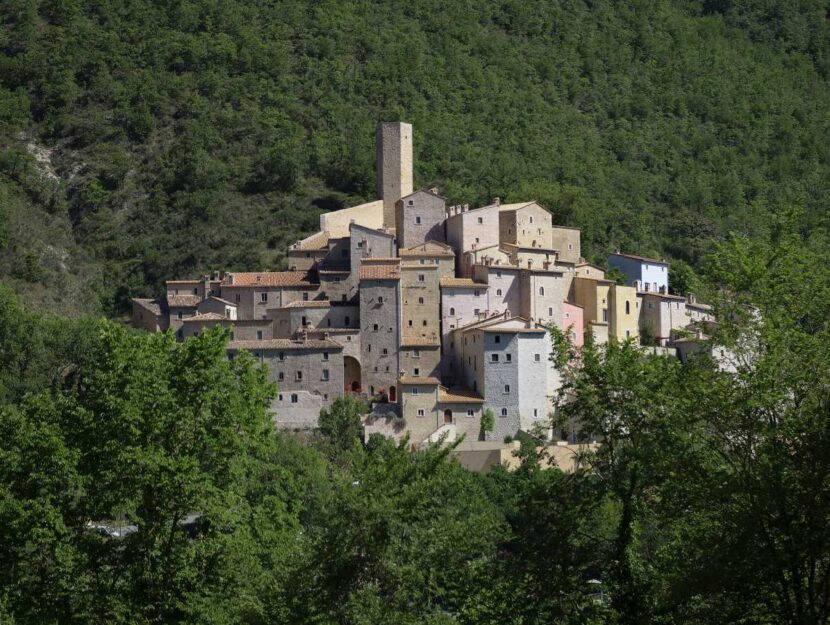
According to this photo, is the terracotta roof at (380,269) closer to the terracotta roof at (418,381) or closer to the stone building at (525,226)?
the terracotta roof at (418,381)

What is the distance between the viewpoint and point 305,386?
66875 millimetres

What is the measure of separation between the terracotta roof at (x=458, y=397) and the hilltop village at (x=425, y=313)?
0.06m

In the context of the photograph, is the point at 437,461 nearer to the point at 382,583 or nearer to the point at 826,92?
the point at 382,583

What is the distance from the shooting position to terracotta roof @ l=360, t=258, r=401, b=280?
6831 cm

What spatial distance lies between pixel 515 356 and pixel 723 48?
301 ft

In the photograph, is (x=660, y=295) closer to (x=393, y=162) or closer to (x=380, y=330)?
(x=380, y=330)

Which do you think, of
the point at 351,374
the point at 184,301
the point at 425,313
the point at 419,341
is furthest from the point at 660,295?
the point at 184,301

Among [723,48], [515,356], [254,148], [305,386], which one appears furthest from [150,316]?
[723,48]

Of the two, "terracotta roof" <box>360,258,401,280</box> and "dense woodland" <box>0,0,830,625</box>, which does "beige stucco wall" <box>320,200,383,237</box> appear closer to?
"terracotta roof" <box>360,258,401,280</box>

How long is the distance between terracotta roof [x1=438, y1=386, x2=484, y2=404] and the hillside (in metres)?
21.6

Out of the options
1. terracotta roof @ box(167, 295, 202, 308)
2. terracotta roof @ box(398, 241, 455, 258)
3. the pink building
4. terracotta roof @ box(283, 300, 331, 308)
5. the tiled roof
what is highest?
the tiled roof

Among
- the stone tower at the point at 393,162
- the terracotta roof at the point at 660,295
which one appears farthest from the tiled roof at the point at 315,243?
the terracotta roof at the point at 660,295

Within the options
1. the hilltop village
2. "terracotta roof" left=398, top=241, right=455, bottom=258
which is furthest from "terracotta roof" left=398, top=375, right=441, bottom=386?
"terracotta roof" left=398, top=241, right=455, bottom=258

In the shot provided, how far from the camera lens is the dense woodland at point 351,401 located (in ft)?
71.5
